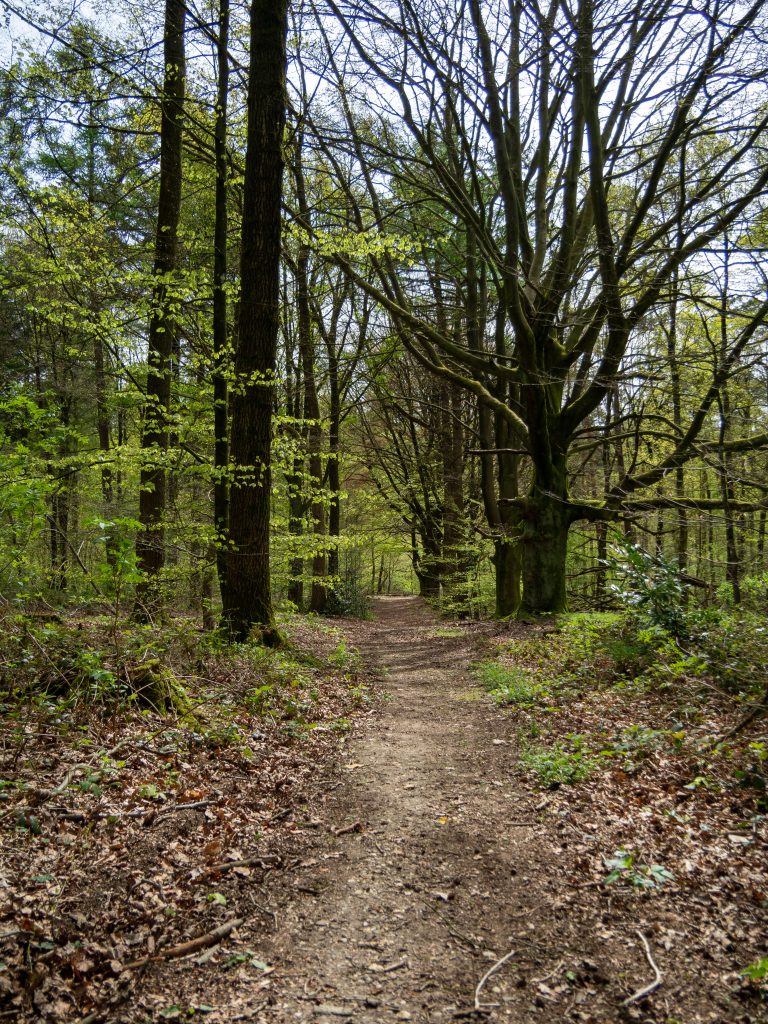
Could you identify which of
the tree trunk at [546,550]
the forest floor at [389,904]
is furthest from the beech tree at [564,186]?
the forest floor at [389,904]

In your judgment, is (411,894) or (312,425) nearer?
(411,894)

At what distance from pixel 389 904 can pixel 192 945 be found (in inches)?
40.9

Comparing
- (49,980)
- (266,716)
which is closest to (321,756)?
(266,716)

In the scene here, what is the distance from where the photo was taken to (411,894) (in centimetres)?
332

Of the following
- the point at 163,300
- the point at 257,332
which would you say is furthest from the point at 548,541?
the point at 163,300

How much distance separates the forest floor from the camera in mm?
2473

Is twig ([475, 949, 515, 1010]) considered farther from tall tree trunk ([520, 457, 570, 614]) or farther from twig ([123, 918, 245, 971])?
tall tree trunk ([520, 457, 570, 614])

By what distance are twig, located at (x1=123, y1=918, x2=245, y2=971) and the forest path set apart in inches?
9.3

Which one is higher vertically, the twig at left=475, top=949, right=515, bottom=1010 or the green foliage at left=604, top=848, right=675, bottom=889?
the green foliage at left=604, top=848, right=675, bottom=889

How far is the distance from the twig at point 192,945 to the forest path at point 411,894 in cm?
24

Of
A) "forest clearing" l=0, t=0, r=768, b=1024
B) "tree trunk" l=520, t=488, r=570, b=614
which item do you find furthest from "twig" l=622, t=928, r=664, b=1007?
"tree trunk" l=520, t=488, r=570, b=614

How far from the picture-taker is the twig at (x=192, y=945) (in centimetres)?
263

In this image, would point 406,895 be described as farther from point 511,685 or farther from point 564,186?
point 564,186

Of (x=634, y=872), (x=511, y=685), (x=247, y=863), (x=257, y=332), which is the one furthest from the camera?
(x=257, y=332)
